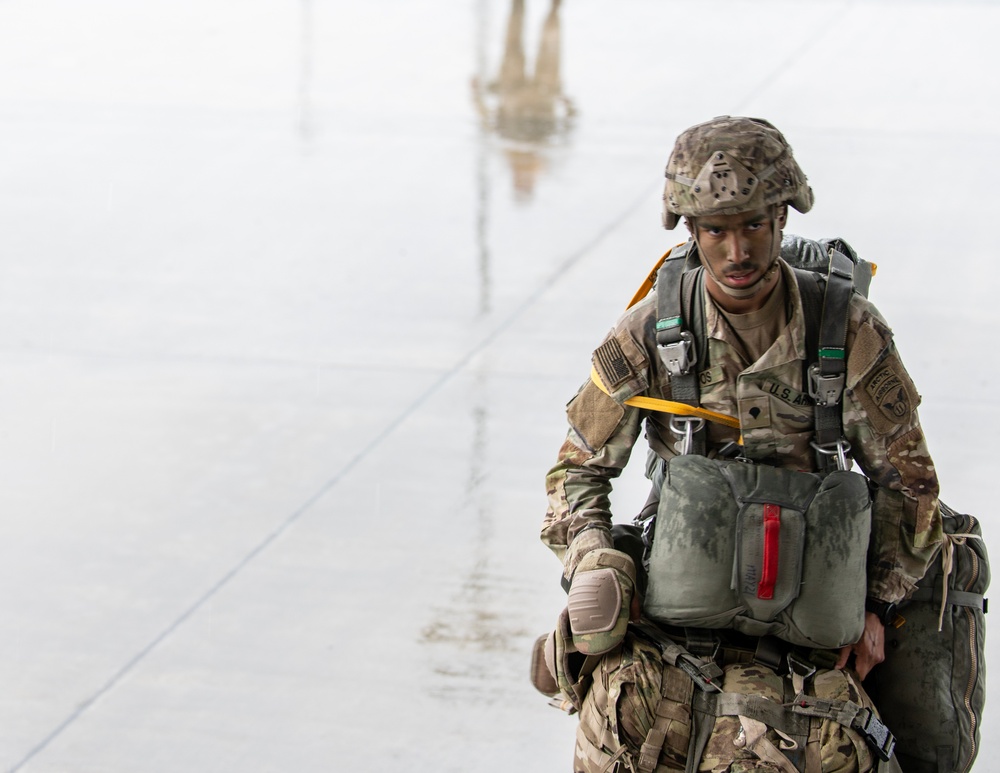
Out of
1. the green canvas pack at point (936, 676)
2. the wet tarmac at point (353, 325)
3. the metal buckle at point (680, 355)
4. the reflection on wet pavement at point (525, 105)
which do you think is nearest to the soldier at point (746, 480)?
the metal buckle at point (680, 355)

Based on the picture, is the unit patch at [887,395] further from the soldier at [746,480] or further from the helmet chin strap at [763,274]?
the helmet chin strap at [763,274]

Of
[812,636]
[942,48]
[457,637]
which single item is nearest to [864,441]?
[812,636]

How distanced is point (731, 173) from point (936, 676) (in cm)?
106

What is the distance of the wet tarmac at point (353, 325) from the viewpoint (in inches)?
176

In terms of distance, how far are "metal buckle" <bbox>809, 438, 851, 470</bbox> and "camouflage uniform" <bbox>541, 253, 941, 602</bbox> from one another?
0.02m

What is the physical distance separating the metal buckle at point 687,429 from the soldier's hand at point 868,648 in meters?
0.46

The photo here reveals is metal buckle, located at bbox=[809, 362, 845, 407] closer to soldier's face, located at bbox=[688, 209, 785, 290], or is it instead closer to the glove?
soldier's face, located at bbox=[688, 209, 785, 290]

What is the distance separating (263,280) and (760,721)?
17.4 ft

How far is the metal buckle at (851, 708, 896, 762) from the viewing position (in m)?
2.76

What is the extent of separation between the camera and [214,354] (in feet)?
22.3

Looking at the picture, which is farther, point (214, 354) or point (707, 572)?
point (214, 354)

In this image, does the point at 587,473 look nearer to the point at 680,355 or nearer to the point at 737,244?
the point at 680,355

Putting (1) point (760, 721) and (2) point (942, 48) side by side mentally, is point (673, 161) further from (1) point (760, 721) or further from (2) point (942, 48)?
(2) point (942, 48)

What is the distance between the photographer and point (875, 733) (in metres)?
2.77
